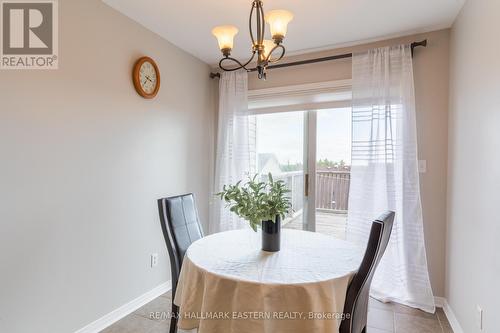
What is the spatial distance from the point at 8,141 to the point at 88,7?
1133mm

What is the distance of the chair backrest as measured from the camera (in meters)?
1.90

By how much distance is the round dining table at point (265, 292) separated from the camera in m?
1.25

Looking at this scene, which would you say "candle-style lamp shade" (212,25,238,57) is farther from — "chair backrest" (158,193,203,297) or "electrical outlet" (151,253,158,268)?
"electrical outlet" (151,253,158,268)

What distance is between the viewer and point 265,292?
4.11ft

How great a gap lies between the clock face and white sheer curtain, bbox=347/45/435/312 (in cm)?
194

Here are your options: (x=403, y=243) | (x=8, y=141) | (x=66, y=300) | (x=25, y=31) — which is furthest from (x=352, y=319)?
(x=25, y=31)

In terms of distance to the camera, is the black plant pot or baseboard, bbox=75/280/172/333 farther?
baseboard, bbox=75/280/172/333

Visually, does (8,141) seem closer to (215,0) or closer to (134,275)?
(134,275)

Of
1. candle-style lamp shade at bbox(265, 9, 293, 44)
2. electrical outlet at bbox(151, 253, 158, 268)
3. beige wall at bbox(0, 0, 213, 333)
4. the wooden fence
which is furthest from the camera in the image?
the wooden fence

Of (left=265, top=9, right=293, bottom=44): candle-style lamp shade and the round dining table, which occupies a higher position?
(left=265, top=9, right=293, bottom=44): candle-style lamp shade

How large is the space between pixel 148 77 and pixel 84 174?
106 cm

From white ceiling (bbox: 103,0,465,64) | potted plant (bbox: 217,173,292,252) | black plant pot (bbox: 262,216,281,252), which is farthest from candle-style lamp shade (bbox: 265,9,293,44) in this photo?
black plant pot (bbox: 262,216,281,252)

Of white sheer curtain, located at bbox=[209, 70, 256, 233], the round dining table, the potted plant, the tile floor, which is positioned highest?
white sheer curtain, located at bbox=[209, 70, 256, 233]

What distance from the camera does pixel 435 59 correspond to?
2.51 meters
